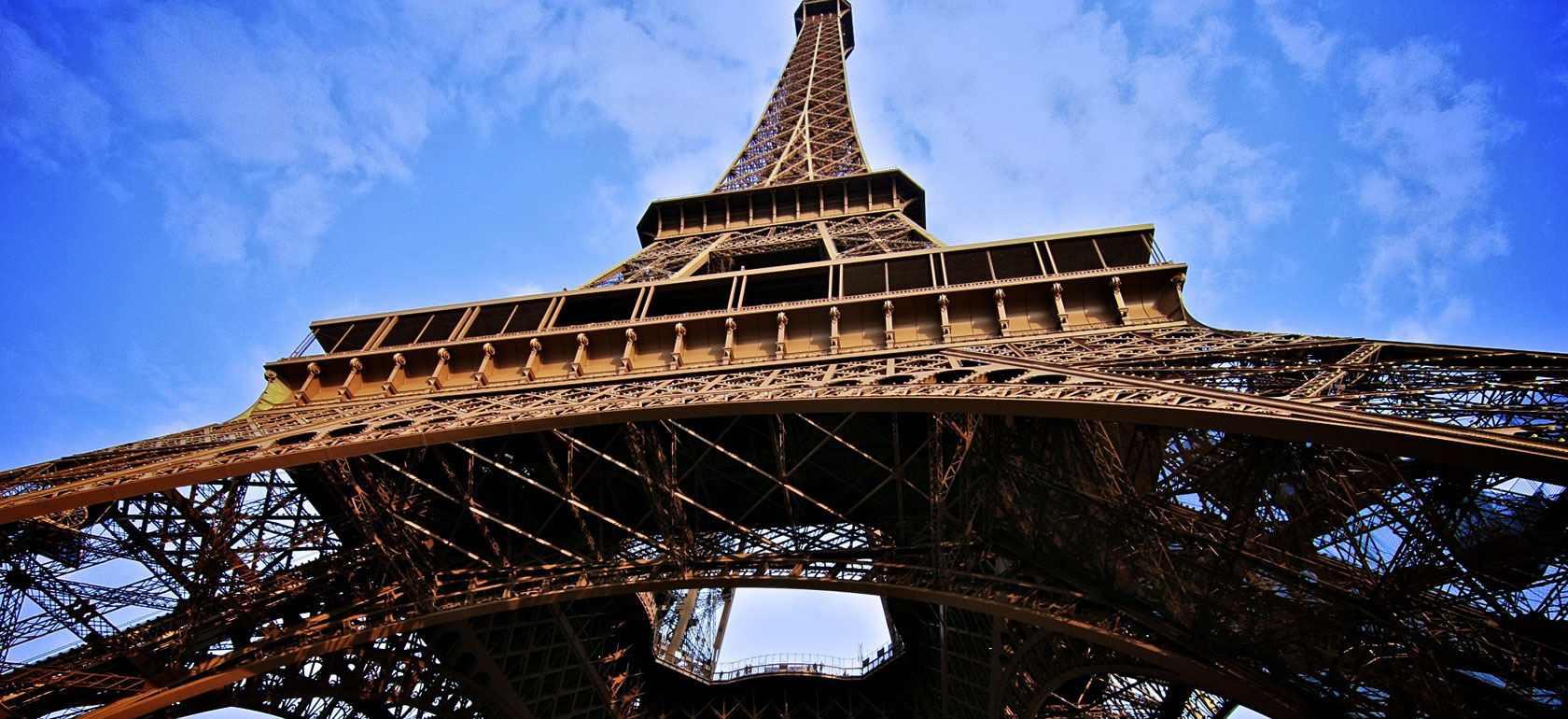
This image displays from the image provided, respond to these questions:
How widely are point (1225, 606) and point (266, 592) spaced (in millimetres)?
13423

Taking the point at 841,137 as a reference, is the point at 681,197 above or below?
below

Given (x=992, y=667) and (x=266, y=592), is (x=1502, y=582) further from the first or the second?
(x=266, y=592)

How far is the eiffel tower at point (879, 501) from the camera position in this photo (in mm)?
7984

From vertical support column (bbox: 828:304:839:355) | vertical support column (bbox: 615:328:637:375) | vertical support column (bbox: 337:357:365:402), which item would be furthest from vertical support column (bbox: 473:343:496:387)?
vertical support column (bbox: 828:304:839:355)

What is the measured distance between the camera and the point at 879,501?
53.6ft

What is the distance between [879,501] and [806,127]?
2745cm

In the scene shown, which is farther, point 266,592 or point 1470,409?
point 266,592

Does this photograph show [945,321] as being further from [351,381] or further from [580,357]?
[351,381]

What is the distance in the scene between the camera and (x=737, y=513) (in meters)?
17.3

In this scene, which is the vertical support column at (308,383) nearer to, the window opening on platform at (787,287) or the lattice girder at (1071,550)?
the lattice girder at (1071,550)

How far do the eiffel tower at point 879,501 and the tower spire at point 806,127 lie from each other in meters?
14.4

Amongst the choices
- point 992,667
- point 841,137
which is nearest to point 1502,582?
point 992,667

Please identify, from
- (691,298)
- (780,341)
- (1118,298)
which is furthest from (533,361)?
(1118,298)

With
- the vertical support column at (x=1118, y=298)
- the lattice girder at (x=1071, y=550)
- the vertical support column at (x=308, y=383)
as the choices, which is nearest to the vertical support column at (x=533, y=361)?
the lattice girder at (x=1071, y=550)
